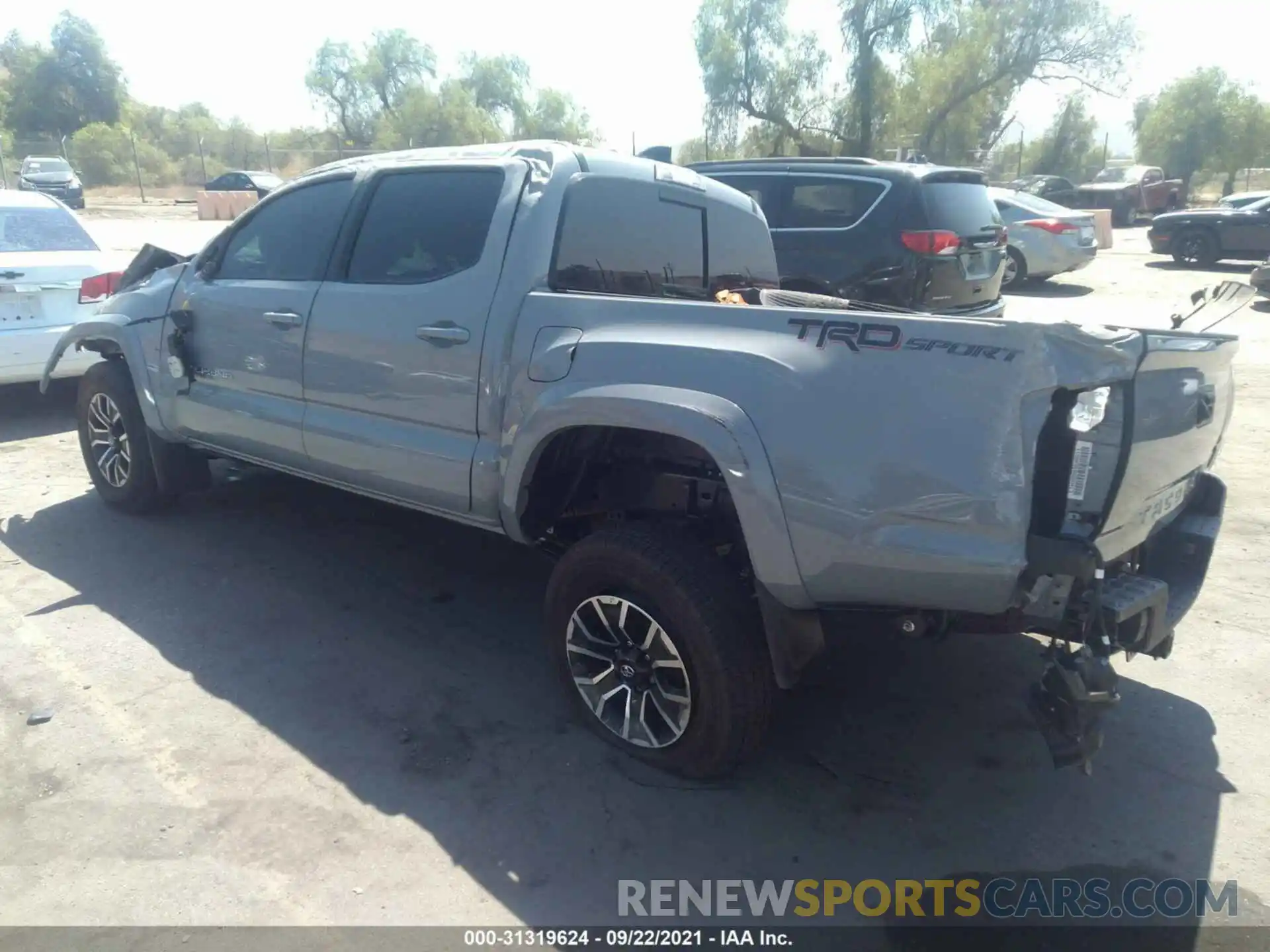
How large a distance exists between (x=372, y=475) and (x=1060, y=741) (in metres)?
2.73

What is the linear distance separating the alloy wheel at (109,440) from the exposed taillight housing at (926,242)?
18.2ft

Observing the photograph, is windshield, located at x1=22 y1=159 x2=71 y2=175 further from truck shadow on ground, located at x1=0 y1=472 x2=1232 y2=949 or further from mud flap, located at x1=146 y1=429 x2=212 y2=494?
truck shadow on ground, located at x1=0 y1=472 x2=1232 y2=949

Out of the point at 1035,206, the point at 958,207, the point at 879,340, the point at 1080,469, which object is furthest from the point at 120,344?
the point at 1035,206

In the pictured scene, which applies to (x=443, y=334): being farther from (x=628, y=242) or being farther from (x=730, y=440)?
(x=730, y=440)

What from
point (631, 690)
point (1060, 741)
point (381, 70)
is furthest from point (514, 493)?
point (381, 70)

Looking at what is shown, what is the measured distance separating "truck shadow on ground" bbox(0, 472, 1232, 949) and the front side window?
1462 mm

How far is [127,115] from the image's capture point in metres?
57.3

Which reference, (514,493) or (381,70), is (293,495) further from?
(381,70)

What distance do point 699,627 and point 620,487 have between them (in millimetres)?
761

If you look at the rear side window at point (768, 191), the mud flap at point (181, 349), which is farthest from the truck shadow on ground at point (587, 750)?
the rear side window at point (768, 191)

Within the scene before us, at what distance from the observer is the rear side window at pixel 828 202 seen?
7.73m

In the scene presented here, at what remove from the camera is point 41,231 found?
7.30 m

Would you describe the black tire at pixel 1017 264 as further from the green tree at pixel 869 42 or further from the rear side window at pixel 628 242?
the green tree at pixel 869 42

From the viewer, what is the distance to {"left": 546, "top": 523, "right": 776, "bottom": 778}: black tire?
2936mm
